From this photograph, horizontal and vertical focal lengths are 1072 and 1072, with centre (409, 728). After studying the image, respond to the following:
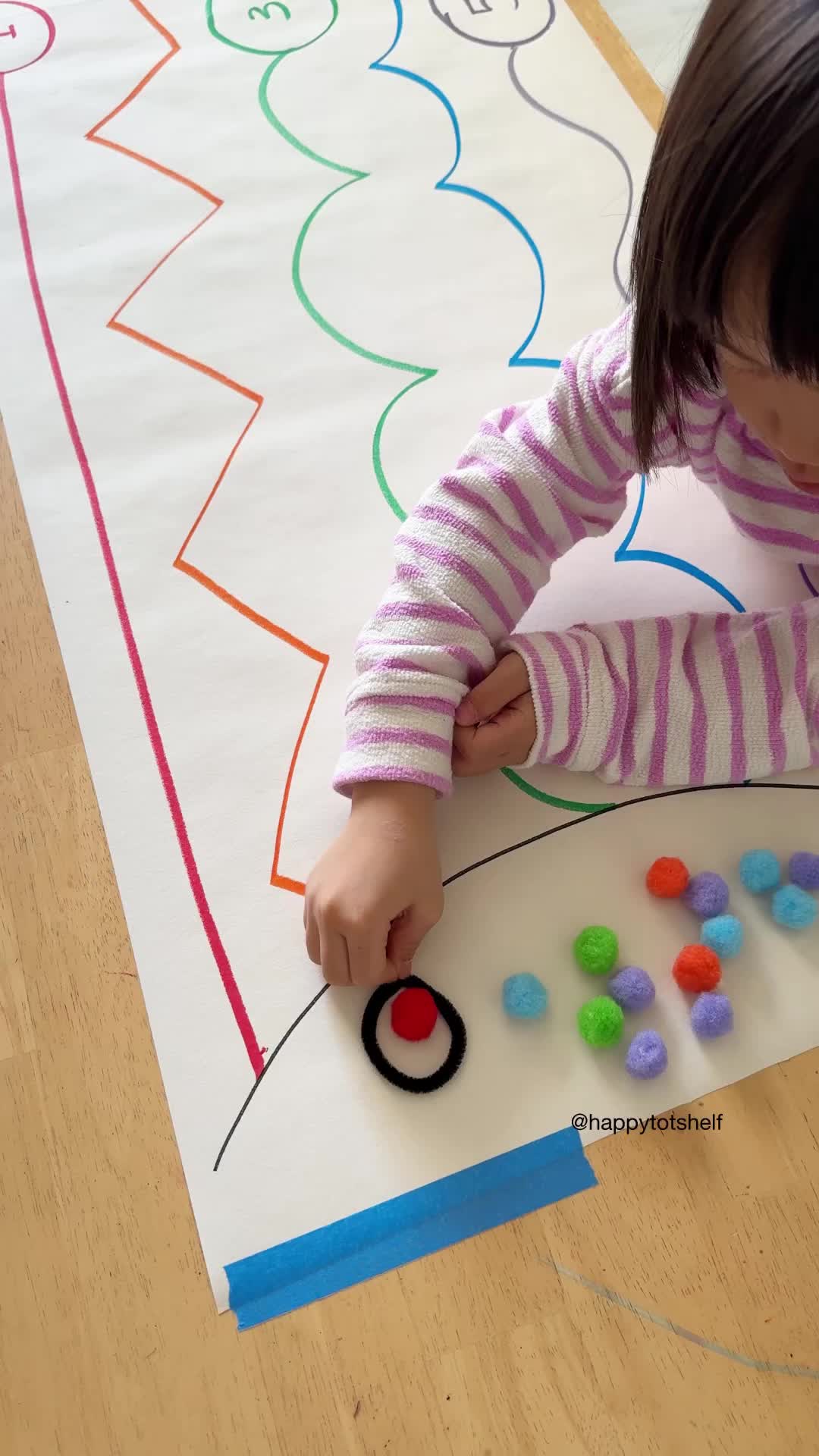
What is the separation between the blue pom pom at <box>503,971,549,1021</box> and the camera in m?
0.46

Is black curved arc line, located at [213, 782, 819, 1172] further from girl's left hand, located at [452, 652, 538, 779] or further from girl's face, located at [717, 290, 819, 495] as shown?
girl's face, located at [717, 290, 819, 495]

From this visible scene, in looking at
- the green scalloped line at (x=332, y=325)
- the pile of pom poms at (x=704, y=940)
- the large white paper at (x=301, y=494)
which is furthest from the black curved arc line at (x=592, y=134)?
the pile of pom poms at (x=704, y=940)

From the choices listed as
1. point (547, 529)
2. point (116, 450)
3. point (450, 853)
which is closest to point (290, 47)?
point (116, 450)

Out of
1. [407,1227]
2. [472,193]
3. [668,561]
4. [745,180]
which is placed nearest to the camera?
[745,180]

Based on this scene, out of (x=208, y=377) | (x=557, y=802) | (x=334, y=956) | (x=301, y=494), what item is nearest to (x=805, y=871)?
(x=557, y=802)

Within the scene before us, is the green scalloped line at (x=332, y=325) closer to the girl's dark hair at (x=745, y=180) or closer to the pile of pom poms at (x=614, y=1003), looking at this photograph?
the pile of pom poms at (x=614, y=1003)

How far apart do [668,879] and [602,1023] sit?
74mm

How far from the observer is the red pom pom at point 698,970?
463 mm

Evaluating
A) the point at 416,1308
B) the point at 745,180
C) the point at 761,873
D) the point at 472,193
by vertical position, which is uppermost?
the point at 745,180

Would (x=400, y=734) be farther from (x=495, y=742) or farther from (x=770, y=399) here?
(x=770, y=399)

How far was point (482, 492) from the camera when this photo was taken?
52 centimetres

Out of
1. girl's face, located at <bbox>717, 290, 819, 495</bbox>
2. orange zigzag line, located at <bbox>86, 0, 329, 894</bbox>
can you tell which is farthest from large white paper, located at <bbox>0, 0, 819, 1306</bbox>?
girl's face, located at <bbox>717, 290, 819, 495</bbox>

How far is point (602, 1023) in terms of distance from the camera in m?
0.45

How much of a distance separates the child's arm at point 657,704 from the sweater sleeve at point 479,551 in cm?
2
